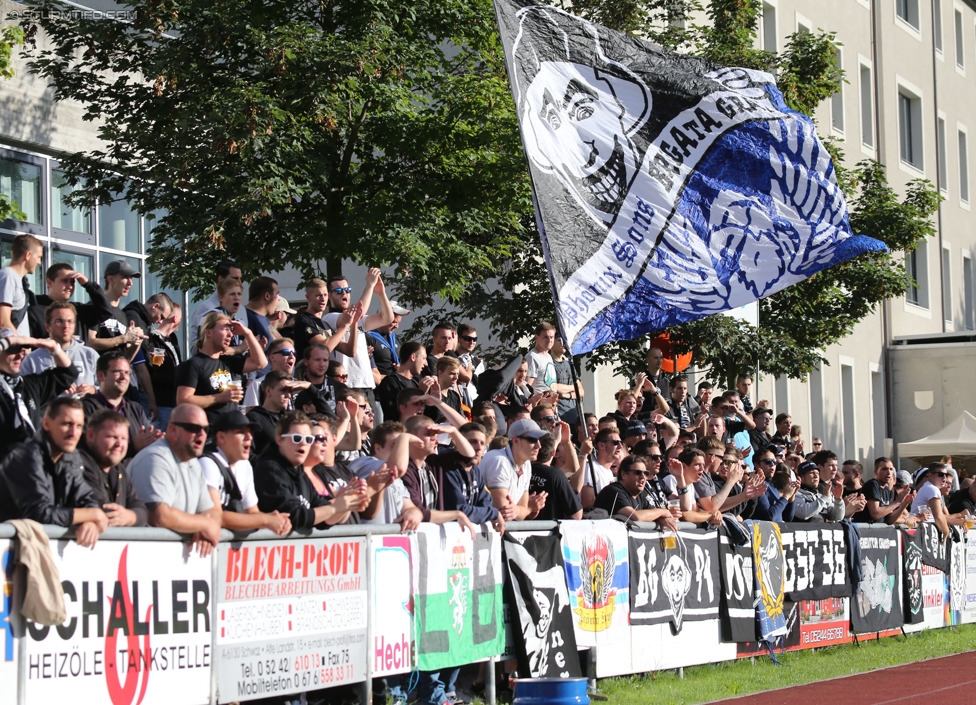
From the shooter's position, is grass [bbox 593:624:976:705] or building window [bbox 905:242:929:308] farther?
building window [bbox 905:242:929:308]

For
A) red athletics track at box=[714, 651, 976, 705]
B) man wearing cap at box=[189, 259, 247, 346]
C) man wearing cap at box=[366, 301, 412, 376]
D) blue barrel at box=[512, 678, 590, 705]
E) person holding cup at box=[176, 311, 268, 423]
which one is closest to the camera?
blue barrel at box=[512, 678, 590, 705]

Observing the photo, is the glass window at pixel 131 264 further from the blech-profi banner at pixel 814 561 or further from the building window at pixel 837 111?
the building window at pixel 837 111

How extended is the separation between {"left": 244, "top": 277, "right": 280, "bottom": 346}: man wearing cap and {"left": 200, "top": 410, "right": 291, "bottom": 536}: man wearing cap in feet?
9.23

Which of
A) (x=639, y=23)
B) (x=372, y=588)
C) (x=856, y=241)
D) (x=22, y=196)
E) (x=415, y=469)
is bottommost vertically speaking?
(x=372, y=588)

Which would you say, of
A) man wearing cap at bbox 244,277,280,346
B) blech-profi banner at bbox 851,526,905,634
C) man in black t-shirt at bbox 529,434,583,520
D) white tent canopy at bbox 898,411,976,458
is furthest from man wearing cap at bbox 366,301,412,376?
white tent canopy at bbox 898,411,976,458

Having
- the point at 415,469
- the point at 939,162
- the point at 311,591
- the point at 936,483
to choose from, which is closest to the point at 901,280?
the point at 936,483

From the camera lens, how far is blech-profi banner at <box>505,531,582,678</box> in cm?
1125

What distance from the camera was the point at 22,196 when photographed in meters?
23.2

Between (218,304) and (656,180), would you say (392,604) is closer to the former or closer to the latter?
(218,304)

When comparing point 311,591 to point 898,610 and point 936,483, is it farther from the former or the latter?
point 936,483

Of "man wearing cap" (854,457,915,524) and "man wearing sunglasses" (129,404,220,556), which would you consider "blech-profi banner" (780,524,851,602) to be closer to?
"man wearing cap" (854,457,915,524)

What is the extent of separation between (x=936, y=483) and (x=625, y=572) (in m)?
9.25

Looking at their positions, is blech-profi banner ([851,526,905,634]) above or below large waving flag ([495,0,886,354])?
below

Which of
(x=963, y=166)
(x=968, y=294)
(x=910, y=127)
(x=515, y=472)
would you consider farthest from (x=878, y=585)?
(x=963, y=166)
